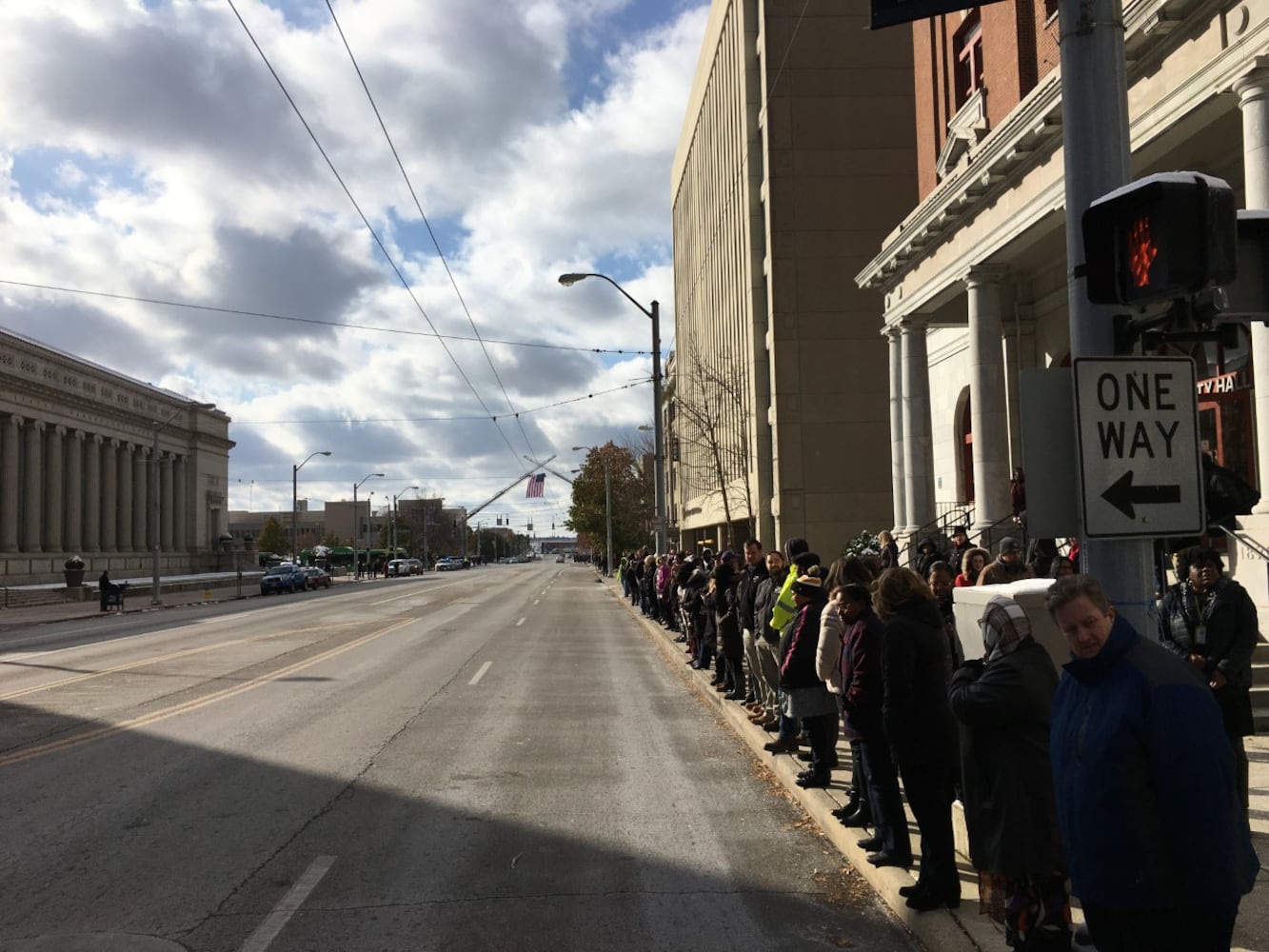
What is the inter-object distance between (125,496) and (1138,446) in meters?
86.7

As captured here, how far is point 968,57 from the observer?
819 inches

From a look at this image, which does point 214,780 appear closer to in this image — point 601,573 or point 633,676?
point 633,676

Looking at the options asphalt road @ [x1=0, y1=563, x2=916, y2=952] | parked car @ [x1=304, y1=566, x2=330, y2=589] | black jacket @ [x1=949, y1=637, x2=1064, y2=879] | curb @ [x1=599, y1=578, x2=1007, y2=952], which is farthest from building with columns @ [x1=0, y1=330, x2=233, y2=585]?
black jacket @ [x1=949, y1=637, x2=1064, y2=879]

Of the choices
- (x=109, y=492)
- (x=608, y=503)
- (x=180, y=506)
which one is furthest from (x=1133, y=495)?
(x=180, y=506)

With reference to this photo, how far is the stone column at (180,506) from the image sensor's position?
87.6 meters

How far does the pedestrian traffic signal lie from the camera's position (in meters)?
3.76

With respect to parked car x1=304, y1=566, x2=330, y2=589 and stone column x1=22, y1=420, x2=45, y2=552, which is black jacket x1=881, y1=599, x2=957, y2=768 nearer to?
parked car x1=304, y1=566, x2=330, y2=589

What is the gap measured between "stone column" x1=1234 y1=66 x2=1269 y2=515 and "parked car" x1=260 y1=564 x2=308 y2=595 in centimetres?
5301

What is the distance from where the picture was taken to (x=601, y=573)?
275ft

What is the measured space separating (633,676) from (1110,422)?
12.9 metres

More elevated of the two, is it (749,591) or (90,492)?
(90,492)

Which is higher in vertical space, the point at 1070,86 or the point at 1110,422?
the point at 1070,86

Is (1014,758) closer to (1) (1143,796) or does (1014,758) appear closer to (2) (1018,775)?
A: (2) (1018,775)

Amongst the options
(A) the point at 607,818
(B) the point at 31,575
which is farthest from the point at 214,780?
(B) the point at 31,575
